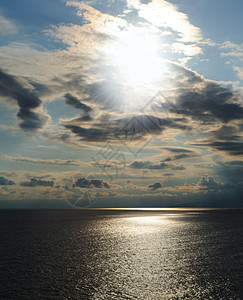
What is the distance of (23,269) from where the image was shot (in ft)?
130

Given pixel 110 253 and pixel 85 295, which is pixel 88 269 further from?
pixel 110 253

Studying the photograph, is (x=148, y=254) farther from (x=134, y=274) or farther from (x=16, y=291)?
(x=16, y=291)

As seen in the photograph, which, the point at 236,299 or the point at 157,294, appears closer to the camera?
the point at 236,299

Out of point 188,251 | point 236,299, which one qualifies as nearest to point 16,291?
point 236,299

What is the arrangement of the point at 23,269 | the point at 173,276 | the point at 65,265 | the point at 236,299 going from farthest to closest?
the point at 65,265 < the point at 23,269 < the point at 173,276 < the point at 236,299

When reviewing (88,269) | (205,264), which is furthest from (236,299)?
(88,269)

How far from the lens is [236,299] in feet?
85.7

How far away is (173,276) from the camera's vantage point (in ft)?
117

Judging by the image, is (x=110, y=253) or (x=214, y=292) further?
(x=110, y=253)

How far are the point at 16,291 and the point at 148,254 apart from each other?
1164 inches

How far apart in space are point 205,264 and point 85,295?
23.2m

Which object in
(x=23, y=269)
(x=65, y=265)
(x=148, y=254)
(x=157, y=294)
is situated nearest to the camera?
(x=157, y=294)

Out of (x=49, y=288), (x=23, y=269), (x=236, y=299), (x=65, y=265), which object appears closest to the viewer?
(x=236, y=299)

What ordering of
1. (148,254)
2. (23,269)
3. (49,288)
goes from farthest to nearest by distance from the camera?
(148,254), (23,269), (49,288)
